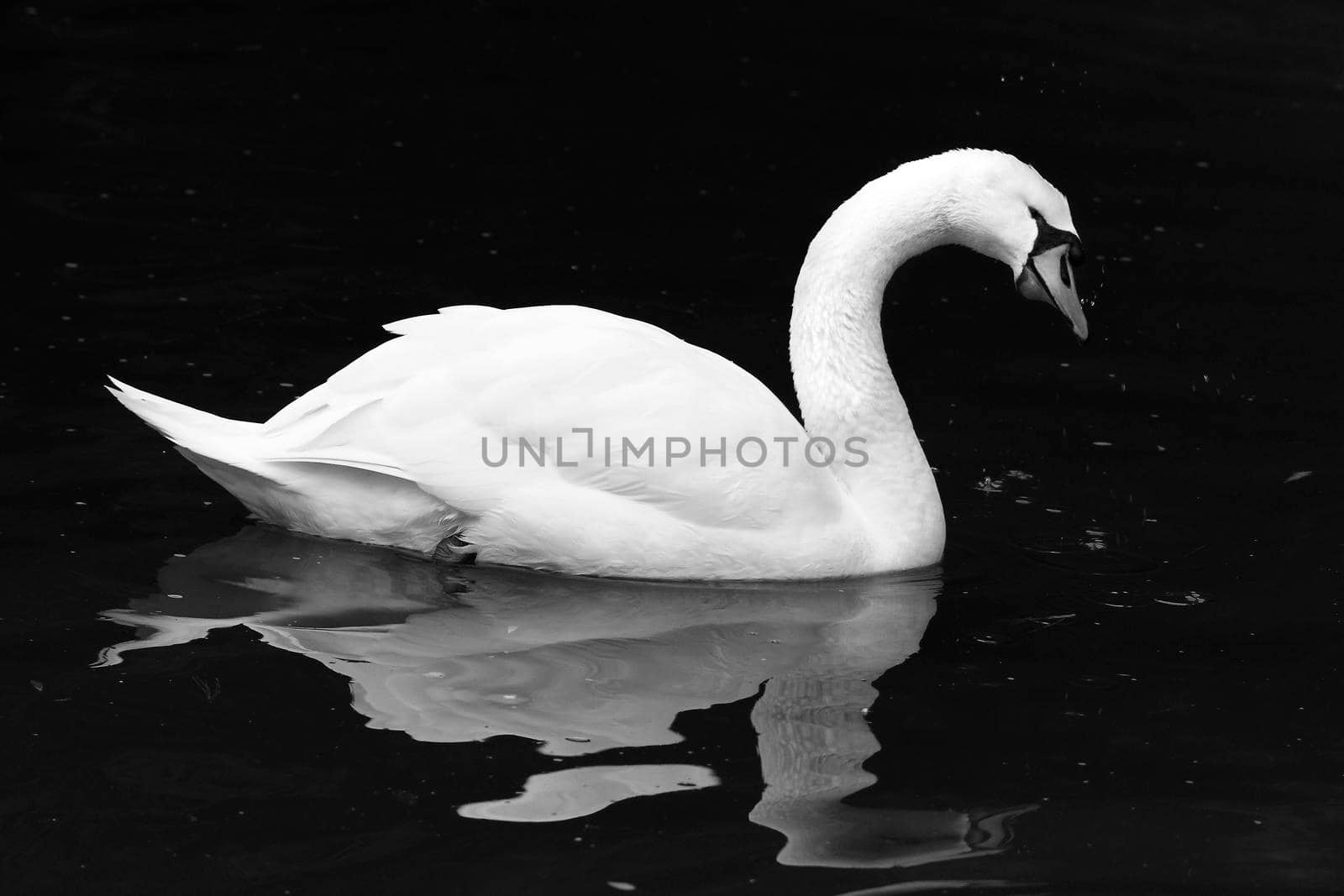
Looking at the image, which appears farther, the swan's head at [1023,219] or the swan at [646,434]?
the swan's head at [1023,219]

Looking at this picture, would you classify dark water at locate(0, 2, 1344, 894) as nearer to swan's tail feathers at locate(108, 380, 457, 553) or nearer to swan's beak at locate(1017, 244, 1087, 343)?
swan's tail feathers at locate(108, 380, 457, 553)

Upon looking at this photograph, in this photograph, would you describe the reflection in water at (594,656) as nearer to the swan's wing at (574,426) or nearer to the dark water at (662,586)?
the dark water at (662,586)

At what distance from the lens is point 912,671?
6.04m

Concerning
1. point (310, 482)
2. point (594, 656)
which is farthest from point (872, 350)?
point (310, 482)

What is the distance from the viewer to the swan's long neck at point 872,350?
22.4 feet

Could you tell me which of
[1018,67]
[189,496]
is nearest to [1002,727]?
[189,496]

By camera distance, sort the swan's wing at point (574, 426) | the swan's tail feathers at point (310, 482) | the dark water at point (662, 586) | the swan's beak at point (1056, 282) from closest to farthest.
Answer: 1. the dark water at point (662, 586)
2. the swan's wing at point (574, 426)
3. the swan's tail feathers at point (310, 482)
4. the swan's beak at point (1056, 282)

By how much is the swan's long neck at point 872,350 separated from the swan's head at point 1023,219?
0.27 feet

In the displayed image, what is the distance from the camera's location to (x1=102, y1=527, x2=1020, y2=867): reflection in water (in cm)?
515

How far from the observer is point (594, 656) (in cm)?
607

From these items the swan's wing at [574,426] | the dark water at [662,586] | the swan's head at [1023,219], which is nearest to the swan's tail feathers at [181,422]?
the swan's wing at [574,426]

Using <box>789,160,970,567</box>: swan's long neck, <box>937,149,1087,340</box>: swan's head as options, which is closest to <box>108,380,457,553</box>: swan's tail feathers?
<box>789,160,970,567</box>: swan's long neck

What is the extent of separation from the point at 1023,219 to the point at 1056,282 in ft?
0.87

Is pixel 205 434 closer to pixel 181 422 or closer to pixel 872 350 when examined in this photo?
pixel 181 422
